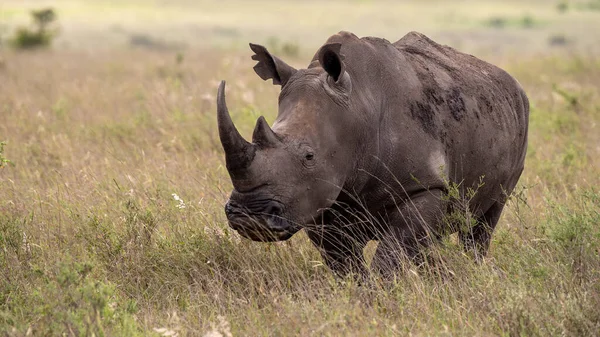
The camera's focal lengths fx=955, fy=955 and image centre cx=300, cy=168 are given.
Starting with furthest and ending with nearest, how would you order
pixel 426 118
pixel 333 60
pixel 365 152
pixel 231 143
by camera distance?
pixel 426 118
pixel 365 152
pixel 333 60
pixel 231 143

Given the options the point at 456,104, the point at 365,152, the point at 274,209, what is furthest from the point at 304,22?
the point at 274,209

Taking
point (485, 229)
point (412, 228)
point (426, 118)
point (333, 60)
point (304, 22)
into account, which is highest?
point (333, 60)

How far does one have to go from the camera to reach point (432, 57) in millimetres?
6469

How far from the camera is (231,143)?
4828mm

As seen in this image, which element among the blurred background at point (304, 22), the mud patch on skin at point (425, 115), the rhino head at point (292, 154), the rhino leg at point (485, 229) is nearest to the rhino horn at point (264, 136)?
the rhino head at point (292, 154)

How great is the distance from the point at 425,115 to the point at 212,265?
1611 millimetres

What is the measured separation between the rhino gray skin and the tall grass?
0.92 ft

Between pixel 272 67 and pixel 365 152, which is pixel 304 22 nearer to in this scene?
pixel 272 67

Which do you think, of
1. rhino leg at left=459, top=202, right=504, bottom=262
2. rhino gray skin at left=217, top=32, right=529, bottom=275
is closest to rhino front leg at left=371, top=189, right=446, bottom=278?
rhino gray skin at left=217, top=32, right=529, bottom=275

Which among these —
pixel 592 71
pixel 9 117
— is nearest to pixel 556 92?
pixel 592 71

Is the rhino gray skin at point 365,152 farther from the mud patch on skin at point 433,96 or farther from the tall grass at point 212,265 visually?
the tall grass at point 212,265

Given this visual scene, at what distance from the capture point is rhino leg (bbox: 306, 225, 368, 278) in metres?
5.82

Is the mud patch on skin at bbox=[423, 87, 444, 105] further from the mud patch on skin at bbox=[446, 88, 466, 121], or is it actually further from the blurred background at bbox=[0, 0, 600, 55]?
the blurred background at bbox=[0, 0, 600, 55]

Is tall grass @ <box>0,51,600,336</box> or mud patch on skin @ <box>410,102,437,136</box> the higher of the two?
mud patch on skin @ <box>410,102,437,136</box>
